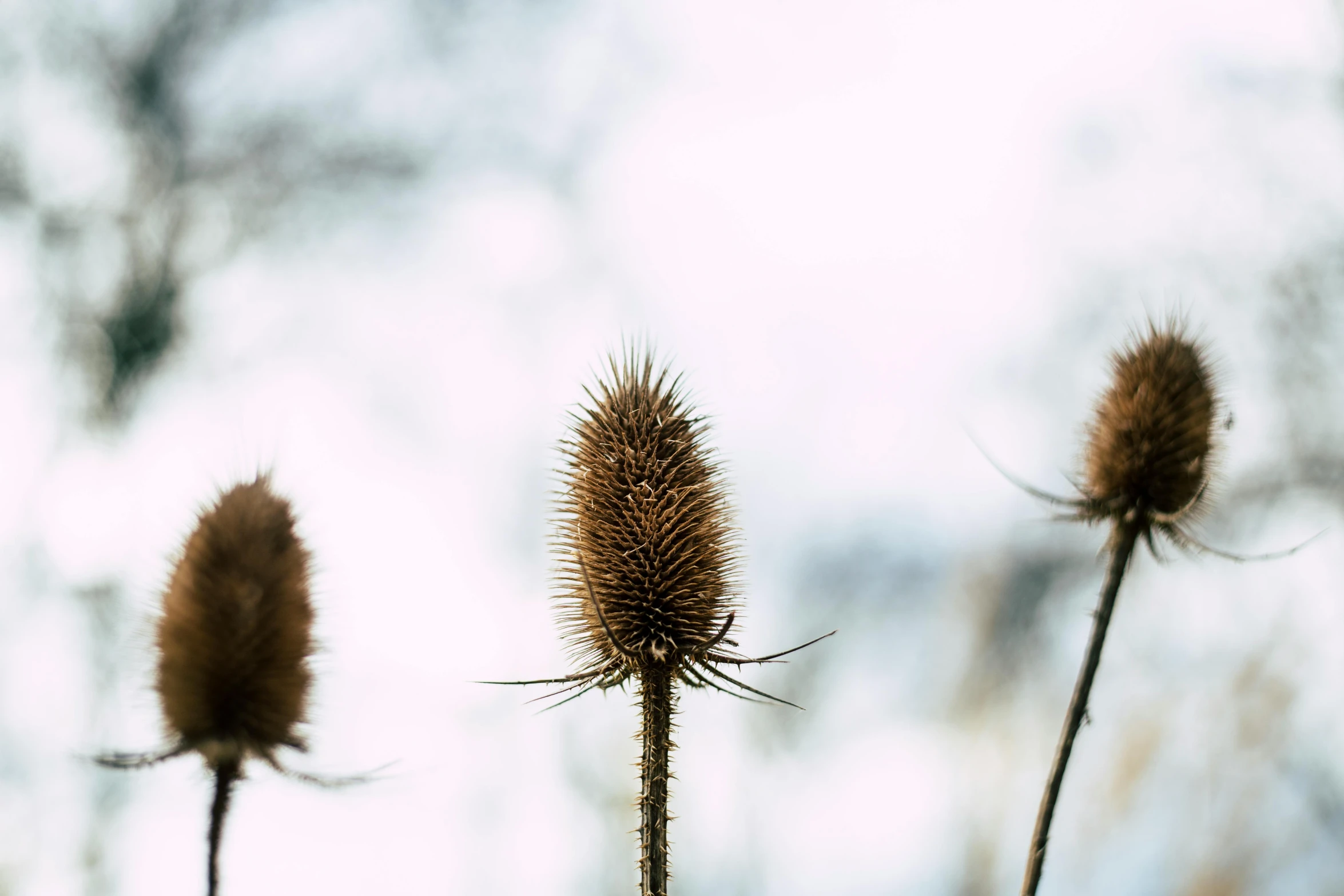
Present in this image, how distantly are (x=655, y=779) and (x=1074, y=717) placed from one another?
3.71 ft

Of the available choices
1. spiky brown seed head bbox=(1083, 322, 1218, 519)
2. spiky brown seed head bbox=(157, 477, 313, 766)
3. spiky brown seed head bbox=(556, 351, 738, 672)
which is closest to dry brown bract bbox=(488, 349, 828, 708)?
spiky brown seed head bbox=(556, 351, 738, 672)

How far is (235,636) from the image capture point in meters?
2.00

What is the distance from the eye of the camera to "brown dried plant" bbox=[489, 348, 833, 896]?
262cm

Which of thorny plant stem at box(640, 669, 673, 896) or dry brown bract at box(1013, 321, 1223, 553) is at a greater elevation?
dry brown bract at box(1013, 321, 1223, 553)

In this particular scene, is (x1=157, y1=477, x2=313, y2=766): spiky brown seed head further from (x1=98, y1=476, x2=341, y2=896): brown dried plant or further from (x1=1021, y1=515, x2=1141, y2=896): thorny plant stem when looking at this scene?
(x1=1021, y1=515, x2=1141, y2=896): thorny plant stem

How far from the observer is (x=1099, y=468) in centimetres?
340

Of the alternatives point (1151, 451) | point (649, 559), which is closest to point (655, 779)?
point (649, 559)

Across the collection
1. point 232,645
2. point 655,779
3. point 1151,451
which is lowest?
point 655,779

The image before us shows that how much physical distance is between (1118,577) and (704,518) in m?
1.23

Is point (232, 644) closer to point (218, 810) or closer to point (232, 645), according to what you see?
point (232, 645)

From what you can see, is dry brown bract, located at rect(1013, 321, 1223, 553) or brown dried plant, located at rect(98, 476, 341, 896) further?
dry brown bract, located at rect(1013, 321, 1223, 553)

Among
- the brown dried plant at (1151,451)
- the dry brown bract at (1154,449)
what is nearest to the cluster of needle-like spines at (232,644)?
the brown dried plant at (1151,451)

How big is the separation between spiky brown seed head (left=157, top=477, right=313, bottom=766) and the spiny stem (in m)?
0.02

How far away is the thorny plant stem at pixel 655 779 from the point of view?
2.35 meters
